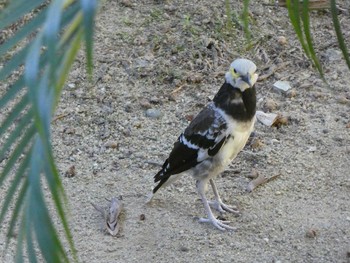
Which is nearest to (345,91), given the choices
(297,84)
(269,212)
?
(297,84)

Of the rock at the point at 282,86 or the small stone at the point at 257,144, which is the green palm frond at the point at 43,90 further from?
the rock at the point at 282,86

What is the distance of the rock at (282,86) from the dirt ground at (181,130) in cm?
4

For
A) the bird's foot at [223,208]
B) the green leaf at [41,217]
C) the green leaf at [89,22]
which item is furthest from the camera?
the bird's foot at [223,208]

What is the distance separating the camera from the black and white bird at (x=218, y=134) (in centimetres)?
419

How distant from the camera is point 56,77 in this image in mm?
1621

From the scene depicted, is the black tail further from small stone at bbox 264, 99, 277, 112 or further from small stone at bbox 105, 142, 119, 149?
small stone at bbox 264, 99, 277, 112

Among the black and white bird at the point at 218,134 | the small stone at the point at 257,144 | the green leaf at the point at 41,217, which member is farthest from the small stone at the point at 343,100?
the green leaf at the point at 41,217

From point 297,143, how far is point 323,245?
0.96 metres

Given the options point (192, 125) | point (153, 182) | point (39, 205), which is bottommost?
point (153, 182)

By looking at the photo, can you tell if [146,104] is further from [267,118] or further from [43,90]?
[43,90]

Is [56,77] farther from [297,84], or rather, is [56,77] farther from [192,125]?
[297,84]

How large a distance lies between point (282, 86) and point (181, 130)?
31.4 inches

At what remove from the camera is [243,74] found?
416 centimetres

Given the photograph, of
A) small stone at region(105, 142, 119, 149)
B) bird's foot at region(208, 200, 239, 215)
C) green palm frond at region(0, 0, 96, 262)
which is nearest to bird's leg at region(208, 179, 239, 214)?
bird's foot at region(208, 200, 239, 215)
